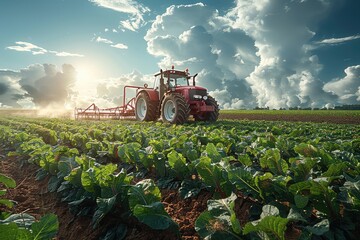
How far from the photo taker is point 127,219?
8.34ft

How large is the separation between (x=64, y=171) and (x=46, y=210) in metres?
0.49

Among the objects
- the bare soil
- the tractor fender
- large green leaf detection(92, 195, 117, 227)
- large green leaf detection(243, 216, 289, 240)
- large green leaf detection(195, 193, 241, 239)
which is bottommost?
the bare soil

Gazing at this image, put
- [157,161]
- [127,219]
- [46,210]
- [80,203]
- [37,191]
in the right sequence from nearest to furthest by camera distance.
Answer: [127,219]
[80,203]
[46,210]
[157,161]
[37,191]

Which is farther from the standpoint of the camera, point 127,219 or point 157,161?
point 157,161

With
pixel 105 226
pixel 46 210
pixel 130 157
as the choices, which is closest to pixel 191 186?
pixel 105 226

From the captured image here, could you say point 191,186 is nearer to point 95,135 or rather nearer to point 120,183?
point 120,183

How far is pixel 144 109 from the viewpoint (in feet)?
50.6

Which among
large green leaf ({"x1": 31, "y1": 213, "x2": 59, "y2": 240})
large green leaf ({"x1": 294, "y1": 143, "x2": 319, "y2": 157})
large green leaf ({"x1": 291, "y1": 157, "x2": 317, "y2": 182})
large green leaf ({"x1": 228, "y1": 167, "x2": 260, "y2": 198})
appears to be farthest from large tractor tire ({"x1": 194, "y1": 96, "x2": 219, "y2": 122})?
large green leaf ({"x1": 31, "y1": 213, "x2": 59, "y2": 240})

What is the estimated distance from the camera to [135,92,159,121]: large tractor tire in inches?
558

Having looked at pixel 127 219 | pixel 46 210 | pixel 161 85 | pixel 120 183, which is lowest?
pixel 46 210

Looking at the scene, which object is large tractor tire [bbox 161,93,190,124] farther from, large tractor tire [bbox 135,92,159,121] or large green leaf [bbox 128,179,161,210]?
large green leaf [bbox 128,179,161,210]

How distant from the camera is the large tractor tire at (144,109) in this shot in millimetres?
14164

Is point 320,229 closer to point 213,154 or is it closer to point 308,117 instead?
point 213,154

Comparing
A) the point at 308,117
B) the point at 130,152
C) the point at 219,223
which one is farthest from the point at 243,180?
the point at 308,117
